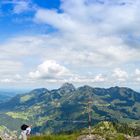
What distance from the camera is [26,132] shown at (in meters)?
48.4
